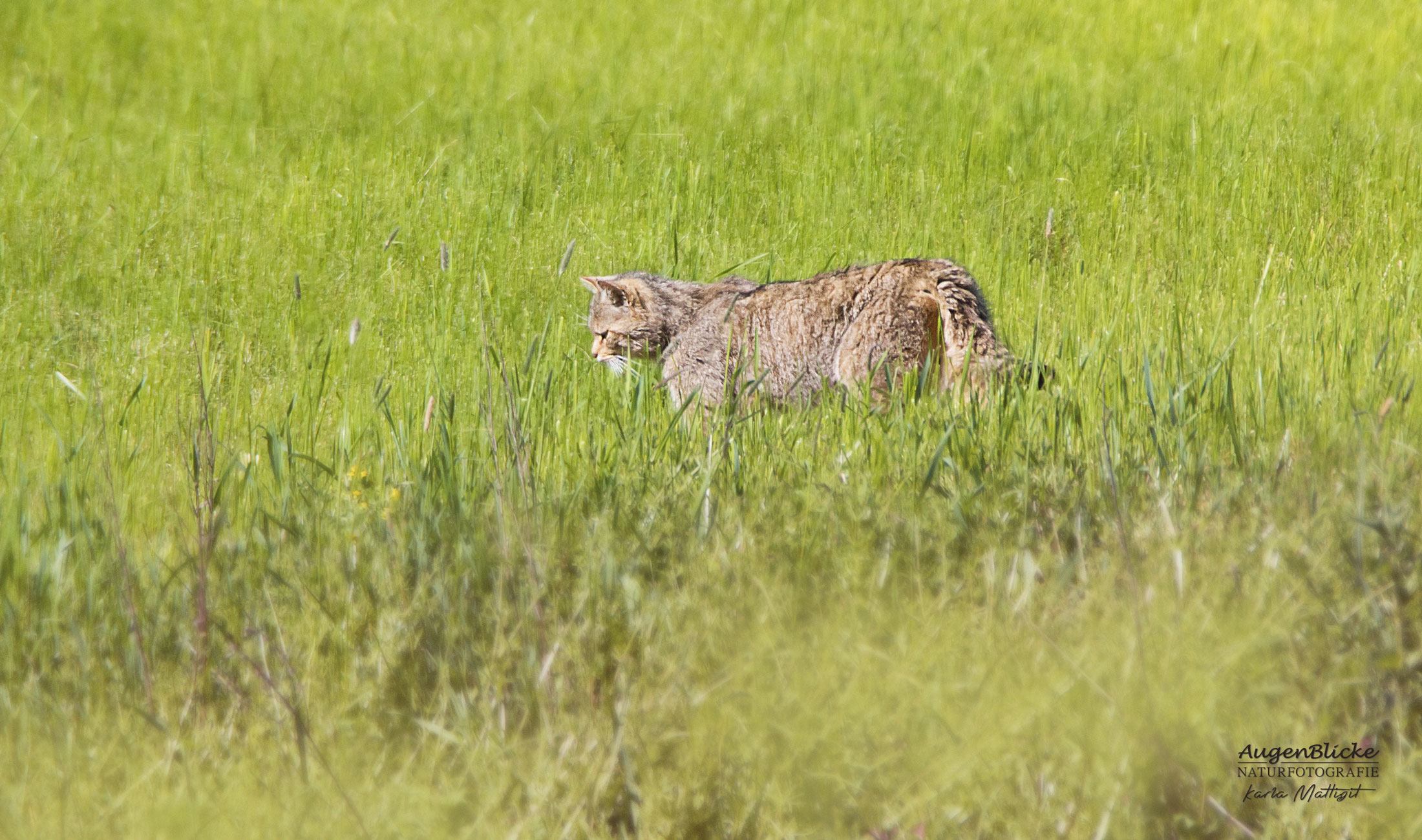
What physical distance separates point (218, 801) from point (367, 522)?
1.13 metres

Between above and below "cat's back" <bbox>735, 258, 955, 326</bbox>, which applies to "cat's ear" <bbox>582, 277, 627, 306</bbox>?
below

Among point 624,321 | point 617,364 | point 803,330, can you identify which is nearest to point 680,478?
point 803,330

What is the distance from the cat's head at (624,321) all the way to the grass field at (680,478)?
0.50ft

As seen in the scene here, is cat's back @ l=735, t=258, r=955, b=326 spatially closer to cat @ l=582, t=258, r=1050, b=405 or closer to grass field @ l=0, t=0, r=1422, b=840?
cat @ l=582, t=258, r=1050, b=405

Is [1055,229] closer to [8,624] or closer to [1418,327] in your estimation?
[1418,327]

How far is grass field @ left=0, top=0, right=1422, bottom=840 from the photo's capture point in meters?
2.20
